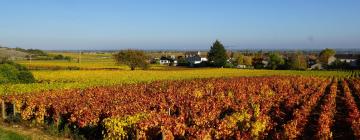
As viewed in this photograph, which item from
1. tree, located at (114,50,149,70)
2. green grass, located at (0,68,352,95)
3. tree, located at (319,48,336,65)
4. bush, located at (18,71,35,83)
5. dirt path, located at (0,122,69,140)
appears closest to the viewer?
dirt path, located at (0,122,69,140)

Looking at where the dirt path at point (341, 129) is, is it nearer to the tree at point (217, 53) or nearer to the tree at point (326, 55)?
the tree at point (217, 53)

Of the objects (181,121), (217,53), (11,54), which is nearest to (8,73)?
(181,121)

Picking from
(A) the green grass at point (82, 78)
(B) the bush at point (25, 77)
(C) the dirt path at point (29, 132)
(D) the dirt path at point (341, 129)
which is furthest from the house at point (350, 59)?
(C) the dirt path at point (29, 132)

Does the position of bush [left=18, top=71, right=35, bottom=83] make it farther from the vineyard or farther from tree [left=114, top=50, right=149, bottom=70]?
tree [left=114, top=50, right=149, bottom=70]

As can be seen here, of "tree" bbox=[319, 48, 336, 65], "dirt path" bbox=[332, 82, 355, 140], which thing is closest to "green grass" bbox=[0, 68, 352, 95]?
"dirt path" bbox=[332, 82, 355, 140]

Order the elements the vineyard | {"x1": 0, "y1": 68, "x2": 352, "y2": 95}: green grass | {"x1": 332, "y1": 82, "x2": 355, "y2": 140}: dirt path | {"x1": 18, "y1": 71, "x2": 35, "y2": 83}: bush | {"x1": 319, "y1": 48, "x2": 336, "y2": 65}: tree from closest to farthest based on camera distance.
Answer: the vineyard, {"x1": 332, "y1": 82, "x2": 355, "y2": 140}: dirt path, {"x1": 0, "y1": 68, "x2": 352, "y2": 95}: green grass, {"x1": 18, "y1": 71, "x2": 35, "y2": 83}: bush, {"x1": 319, "y1": 48, "x2": 336, "y2": 65}: tree

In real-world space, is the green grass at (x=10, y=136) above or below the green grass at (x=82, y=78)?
above

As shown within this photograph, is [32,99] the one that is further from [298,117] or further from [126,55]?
[126,55]

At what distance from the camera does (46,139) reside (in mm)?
15789

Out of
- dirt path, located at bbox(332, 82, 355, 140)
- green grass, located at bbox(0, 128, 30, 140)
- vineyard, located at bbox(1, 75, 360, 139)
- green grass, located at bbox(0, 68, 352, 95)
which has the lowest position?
green grass, located at bbox(0, 68, 352, 95)

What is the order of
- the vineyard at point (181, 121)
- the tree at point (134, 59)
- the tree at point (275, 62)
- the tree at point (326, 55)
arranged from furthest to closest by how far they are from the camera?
the tree at point (326, 55)
the tree at point (275, 62)
the tree at point (134, 59)
the vineyard at point (181, 121)

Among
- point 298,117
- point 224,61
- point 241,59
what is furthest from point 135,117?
point 241,59

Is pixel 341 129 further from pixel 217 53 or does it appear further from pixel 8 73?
pixel 217 53

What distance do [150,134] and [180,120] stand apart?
3.90 feet
